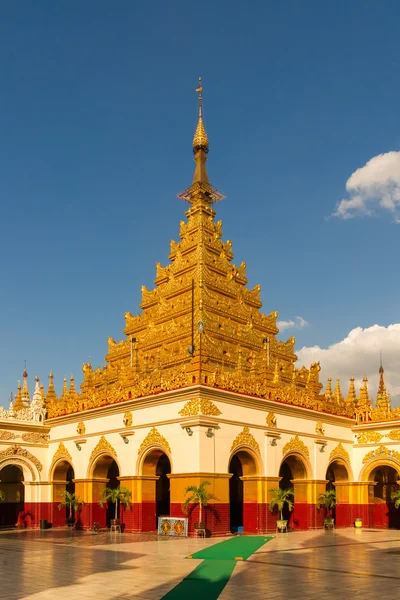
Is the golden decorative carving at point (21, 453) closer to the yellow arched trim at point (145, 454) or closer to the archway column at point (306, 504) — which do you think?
the yellow arched trim at point (145, 454)

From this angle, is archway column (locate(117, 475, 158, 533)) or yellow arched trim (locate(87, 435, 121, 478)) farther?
yellow arched trim (locate(87, 435, 121, 478))

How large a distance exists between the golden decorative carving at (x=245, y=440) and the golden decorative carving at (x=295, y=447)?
2.13m

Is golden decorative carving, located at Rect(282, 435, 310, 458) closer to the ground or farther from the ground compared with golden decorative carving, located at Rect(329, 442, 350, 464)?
farther from the ground

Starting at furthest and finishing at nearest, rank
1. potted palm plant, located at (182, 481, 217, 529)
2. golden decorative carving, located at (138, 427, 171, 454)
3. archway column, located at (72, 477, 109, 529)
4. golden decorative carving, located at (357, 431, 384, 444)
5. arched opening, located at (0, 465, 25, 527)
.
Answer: arched opening, located at (0, 465, 25, 527), golden decorative carving, located at (357, 431, 384, 444), archway column, located at (72, 477, 109, 529), golden decorative carving, located at (138, 427, 171, 454), potted palm plant, located at (182, 481, 217, 529)

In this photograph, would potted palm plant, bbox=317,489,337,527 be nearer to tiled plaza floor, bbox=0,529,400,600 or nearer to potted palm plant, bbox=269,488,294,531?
potted palm plant, bbox=269,488,294,531

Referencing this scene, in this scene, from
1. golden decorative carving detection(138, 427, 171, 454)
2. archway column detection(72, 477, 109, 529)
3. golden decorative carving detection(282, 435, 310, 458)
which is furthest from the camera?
archway column detection(72, 477, 109, 529)

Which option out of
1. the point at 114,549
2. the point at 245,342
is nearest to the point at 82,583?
the point at 114,549

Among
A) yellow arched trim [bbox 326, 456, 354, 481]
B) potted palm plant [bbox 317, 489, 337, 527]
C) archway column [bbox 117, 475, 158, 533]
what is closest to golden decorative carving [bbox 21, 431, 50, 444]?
archway column [bbox 117, 475, 158, 533]

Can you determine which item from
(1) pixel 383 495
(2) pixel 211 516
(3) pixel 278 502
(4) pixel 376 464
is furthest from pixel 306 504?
(2) pixel 211 516

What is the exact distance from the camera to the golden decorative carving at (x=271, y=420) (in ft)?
92.3

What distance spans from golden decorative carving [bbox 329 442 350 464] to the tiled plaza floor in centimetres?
653

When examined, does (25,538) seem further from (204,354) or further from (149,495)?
(204,354)

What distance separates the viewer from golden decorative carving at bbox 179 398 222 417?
81.1ft

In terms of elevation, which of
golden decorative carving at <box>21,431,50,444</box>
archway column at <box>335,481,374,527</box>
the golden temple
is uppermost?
the golden temple
